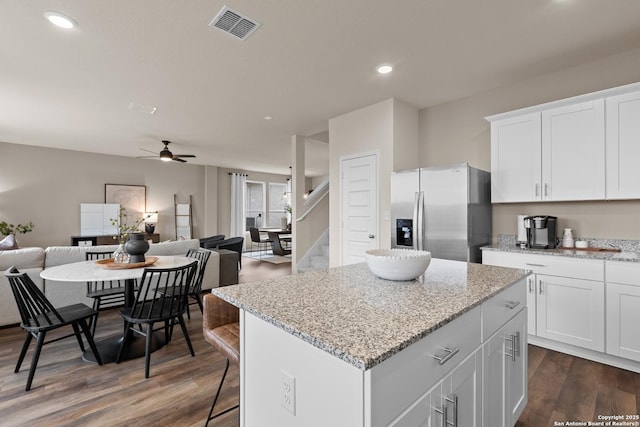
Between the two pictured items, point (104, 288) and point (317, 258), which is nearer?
point (104, 288)

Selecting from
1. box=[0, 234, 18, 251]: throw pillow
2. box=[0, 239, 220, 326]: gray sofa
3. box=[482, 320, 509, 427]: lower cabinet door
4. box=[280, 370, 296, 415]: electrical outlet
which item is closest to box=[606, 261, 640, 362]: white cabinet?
box=[482, 320, 509, 427]: lower cabinet door

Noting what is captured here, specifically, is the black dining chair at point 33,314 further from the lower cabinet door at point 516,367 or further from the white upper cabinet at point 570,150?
the white upper cabinet at point 570,150

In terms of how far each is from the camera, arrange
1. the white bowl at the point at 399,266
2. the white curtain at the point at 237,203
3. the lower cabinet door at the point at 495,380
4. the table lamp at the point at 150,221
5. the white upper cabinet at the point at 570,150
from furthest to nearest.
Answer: the white curtain at the point at 237,203, the table lamp at the point at 150,221, the white upper cabinet at the point at 570,150, the white bowl at the point at 399,266, the lower cabinet door at the point at 495,380

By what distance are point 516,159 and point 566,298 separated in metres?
1.37

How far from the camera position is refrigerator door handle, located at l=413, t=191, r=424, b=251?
3295mm

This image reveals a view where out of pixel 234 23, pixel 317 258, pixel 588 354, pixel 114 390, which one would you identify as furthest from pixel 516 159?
pixel 114 390

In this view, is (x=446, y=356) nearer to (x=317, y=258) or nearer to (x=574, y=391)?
(x=574, y=391)

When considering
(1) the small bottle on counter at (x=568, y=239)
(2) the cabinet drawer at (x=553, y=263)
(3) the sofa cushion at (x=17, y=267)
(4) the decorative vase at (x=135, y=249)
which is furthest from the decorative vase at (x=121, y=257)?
(1) the small bottle on counter at (x=568, y=239)

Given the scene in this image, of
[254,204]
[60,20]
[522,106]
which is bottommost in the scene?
[254,204]

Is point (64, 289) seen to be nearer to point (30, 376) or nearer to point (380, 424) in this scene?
point (30, 376)

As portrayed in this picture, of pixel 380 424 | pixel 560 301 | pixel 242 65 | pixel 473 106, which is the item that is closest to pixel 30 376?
pixel 380 424

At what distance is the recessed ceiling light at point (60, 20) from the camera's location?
7.07 feet

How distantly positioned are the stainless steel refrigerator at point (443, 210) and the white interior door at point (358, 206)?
44 centimetres

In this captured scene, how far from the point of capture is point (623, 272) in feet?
7.70
